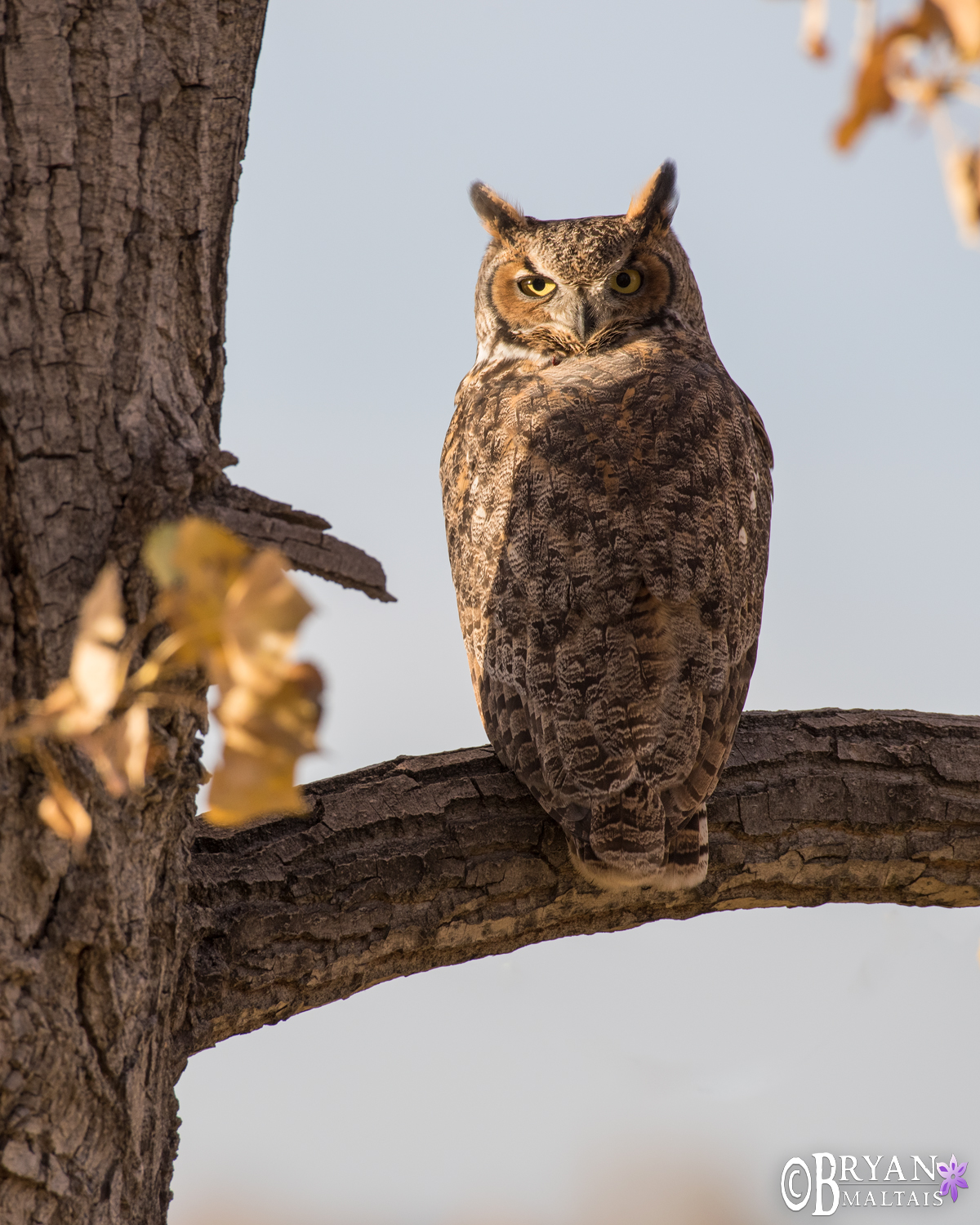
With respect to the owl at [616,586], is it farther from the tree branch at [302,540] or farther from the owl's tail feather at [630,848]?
the tree branch at [302,540]

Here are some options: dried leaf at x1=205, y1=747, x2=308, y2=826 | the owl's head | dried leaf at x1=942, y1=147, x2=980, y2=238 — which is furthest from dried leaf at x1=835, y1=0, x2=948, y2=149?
the owl's head

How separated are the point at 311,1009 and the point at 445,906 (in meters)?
0.34

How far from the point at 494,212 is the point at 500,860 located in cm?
223

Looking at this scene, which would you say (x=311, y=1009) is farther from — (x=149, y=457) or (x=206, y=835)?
(x=149, y=457)

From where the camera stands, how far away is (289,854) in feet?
7.32

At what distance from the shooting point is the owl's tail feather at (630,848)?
2438 millimetres

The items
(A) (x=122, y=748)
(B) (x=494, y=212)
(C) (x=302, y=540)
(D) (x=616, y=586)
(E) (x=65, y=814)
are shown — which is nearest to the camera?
(A) (x=122, y=748)

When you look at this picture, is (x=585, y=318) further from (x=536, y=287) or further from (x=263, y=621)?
(x=263, y=621)

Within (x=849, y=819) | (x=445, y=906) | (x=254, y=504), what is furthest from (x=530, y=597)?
(x=254, y=504)

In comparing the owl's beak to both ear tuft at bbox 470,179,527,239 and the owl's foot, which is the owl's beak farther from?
the owl's foot

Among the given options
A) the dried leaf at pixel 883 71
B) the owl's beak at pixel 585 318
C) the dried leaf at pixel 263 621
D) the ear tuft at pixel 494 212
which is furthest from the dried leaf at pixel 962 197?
the ear tuft at pixel 494 212

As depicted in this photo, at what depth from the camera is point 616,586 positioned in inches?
103

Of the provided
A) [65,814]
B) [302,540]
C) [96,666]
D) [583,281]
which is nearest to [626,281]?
[583,281]

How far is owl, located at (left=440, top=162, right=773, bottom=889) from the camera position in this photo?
2.52 metres
